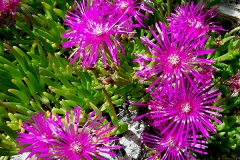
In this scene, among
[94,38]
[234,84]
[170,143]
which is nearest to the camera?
[94,38]

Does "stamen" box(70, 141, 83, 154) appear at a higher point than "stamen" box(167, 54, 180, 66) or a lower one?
lower

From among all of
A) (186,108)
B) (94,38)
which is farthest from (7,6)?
(186,108)

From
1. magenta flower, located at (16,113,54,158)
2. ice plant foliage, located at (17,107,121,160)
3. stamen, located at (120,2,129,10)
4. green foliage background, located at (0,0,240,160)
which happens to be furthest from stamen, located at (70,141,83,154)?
stamen, located at (120,2,129,10)

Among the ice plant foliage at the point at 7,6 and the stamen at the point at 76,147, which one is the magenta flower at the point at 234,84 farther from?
the ice plant foliage at the point at 7,6

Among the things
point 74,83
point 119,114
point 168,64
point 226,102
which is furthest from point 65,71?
point 226,102

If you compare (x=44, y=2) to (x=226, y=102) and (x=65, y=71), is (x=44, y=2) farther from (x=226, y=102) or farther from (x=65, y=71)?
(x=226, y=102)

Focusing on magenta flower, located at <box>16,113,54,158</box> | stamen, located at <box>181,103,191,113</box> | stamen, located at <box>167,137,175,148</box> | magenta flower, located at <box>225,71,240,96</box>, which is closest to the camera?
magenta flower, located at <box>16,113,54,158</box>

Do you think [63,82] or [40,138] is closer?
[40,138]

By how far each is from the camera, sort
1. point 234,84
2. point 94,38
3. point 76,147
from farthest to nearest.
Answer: point 234,84, point 94,38, point 76,147

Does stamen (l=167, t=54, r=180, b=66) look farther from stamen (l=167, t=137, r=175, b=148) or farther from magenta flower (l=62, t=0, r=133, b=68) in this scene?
stamen (l=167, t=137, r=175, b=148)

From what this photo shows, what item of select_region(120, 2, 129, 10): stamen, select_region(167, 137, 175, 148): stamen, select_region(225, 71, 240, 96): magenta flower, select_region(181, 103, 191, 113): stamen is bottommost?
select_region(167, 137, 175, 148): stamen

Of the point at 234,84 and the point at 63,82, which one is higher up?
the point at 234,84

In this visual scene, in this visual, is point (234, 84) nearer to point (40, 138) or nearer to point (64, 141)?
point (64, 141)
